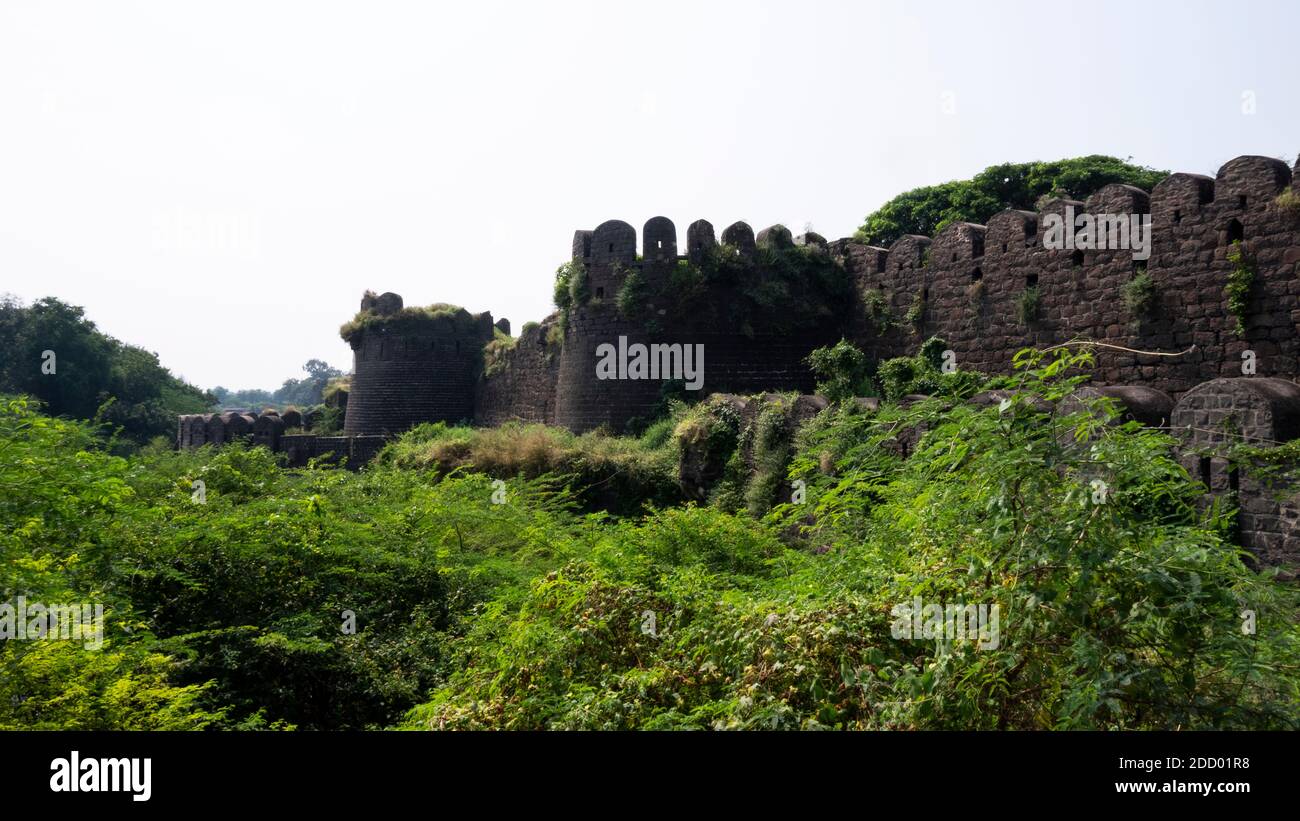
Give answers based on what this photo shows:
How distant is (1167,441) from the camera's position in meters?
4.57

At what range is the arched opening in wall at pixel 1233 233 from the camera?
11.6 meters

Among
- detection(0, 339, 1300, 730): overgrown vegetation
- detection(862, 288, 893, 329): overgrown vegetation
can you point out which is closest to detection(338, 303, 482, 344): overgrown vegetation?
detection(862, 288, 893, 329): overgrown vegetation

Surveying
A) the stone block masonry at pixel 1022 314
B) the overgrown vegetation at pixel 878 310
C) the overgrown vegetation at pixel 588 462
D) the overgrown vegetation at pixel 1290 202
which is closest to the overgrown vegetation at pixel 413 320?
the stone block masonry at pixel 1022 314

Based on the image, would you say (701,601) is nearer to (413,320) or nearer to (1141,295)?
(1141,295)

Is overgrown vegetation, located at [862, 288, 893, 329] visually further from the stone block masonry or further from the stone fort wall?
the stone fort wall

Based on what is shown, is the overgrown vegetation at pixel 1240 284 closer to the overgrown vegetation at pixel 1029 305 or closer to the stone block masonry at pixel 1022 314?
the stone block masonry at pixel 1022 314

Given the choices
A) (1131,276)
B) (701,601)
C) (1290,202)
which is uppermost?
(1290,202)

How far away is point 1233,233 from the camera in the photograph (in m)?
11.6

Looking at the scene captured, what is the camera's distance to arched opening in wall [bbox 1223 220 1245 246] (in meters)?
11.6

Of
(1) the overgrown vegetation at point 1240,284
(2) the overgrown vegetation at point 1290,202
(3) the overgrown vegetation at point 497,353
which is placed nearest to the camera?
(2) the overgrown vegetation at point 1290,202
